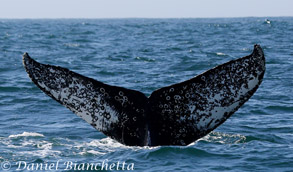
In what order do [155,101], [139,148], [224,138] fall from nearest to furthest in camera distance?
[155,101], [139,148], [224,138]

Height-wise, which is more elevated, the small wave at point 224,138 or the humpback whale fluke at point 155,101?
the humpback whale fluke at point 155,101

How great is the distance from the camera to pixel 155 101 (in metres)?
6.59

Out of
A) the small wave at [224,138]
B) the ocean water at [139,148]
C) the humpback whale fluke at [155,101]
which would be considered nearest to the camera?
the humpback whale fluke at [155,101]

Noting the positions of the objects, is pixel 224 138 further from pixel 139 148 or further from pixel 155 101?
pixel 155 101

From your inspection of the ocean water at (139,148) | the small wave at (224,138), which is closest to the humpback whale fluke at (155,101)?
the ocean water at (139,148)

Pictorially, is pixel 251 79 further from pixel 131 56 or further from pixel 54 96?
pixel 131 56

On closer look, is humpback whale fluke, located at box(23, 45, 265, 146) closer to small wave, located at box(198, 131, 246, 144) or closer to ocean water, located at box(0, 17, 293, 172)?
ocean water, located at box(0, 17, 293, 172)

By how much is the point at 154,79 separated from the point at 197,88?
→ 9.99 metres

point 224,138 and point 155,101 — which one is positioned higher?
point 155,101

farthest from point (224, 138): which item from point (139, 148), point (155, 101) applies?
point (155, 101)

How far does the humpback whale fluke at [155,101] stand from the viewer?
642 centimetres

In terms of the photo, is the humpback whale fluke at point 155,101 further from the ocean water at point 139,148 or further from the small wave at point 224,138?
the small wave at point 224,138

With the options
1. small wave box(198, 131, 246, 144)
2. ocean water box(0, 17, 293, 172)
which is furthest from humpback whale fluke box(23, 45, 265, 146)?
small wave box(198, 131, 246, 144)

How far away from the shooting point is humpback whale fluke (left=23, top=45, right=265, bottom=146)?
642cm
